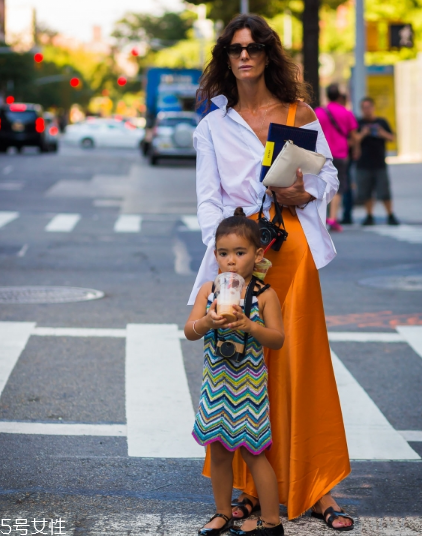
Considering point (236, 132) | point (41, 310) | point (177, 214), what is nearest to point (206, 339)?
point (236, 132)

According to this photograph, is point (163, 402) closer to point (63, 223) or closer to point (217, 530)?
point (217, 530)

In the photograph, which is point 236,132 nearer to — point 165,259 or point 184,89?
point 165,259

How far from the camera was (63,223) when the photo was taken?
54.2 ft

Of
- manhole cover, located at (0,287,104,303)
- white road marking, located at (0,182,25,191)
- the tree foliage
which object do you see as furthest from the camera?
the tree foliage

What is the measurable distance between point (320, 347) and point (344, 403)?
2062mm

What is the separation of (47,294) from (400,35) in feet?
55.4

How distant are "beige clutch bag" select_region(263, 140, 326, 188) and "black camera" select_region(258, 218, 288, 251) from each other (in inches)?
6.0

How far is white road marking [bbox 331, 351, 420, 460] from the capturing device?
5121 mm

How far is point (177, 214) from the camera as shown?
18.5 metres

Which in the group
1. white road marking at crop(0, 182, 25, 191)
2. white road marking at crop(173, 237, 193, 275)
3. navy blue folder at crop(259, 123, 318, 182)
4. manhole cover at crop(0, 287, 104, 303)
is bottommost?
white road marking at crop(0, 182, 25, 191)

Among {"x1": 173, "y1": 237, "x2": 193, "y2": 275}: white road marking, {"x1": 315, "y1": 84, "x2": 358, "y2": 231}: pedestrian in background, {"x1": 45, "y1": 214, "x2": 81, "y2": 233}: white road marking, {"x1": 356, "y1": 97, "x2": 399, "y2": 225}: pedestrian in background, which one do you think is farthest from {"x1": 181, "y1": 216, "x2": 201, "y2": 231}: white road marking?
{"x1": 356, "y1": 97, "x2": 399, "y2": 225}: pedestrian in background

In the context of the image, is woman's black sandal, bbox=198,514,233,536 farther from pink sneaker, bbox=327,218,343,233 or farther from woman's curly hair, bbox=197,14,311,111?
pink sneaker, bbox=327,218,343,233

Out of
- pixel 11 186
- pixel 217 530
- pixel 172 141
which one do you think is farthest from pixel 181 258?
pixel 172 141

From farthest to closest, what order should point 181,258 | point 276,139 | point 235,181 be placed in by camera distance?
point 181,258, point 235,181, point 276,139
